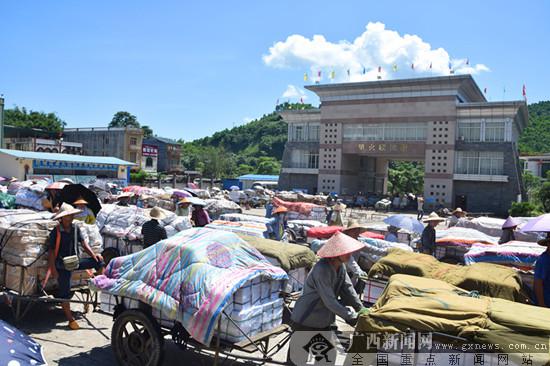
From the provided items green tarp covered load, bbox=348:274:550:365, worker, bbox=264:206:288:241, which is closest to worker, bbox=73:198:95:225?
worker, bbox=264:206:288:241

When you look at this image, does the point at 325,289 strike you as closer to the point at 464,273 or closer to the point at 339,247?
the point at 339,247

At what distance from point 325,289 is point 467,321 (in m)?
1.27

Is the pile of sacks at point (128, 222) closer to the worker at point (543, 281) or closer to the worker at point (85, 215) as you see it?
the worker at point (85, 215)

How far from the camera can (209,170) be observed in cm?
7419

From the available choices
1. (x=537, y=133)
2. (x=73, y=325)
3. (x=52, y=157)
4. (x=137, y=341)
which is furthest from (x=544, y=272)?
(x=537, y=133)

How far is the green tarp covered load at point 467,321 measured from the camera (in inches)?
127

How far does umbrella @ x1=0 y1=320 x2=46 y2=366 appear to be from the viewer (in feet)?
10.5

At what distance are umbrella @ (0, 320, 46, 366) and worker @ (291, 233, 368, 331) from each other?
7.43 feet

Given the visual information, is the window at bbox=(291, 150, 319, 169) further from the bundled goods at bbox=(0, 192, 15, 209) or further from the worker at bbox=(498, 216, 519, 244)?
the worker at bbox=(498, 216, 519, 244)

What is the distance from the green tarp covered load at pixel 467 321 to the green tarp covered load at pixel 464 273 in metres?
1.42

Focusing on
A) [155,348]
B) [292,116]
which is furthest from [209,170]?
[155,348]

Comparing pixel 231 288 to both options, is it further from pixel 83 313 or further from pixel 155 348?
pixel 83 313

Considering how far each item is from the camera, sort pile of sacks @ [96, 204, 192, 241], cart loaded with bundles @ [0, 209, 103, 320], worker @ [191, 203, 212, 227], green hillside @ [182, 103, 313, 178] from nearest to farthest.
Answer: cart loaded with bundles @ [0, 209, 103, 320], pile of sacks @ [96, 204, 192, 241], worker @ [191, 203, 212, 227], green hillside @ [182, 103, 313, 178]

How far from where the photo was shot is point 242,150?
111 metres
